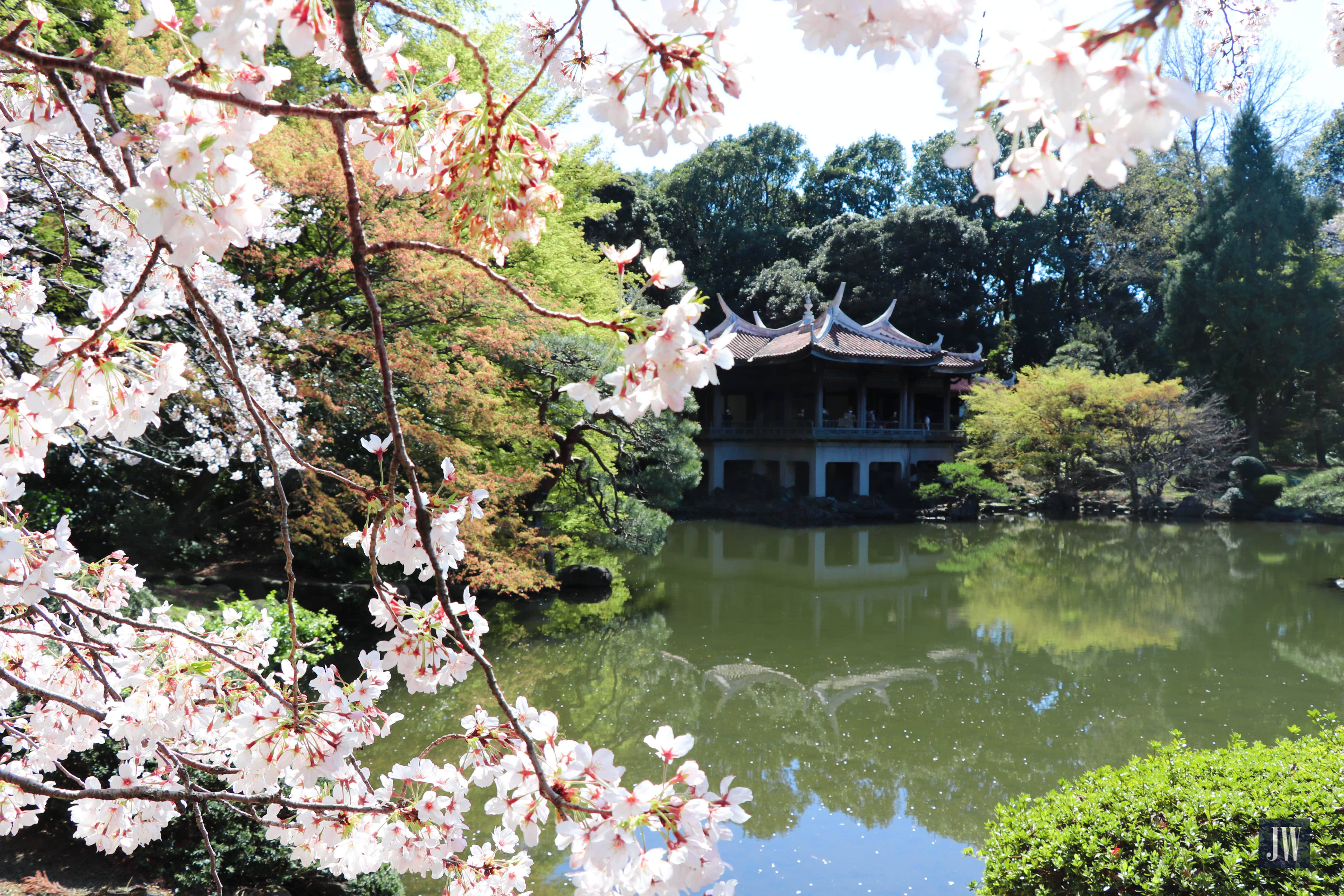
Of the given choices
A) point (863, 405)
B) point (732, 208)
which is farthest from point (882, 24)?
point (732, 208)

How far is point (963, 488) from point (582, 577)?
9.07 metres

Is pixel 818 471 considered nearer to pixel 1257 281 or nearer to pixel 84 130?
pixel 1257 281

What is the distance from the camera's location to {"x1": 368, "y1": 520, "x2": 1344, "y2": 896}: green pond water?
12.8ft

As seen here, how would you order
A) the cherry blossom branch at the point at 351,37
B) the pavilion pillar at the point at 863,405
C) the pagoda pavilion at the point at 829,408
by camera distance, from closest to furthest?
the cherry blossom branch at the point at 351,37, the pagoda pavilion at the point at 829,408, the pavilion pillar at the point at 863,405

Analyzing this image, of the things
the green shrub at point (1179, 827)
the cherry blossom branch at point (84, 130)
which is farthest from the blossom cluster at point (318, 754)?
the green shrub at point (1179, 827)

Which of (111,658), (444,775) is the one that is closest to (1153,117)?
(444,775)

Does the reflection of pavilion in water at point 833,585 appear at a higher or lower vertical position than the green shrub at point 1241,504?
lower

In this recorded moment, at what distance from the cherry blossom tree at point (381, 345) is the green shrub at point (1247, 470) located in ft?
55.2

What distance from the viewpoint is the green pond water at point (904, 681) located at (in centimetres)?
390

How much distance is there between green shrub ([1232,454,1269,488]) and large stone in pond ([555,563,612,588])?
1278 centimetres

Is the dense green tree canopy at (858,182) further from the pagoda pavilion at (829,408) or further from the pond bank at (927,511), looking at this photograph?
the pond bank at (927,511)

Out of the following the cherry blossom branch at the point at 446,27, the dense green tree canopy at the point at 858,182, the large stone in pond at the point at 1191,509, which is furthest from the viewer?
the dense green tree canopy at the point at 858,182

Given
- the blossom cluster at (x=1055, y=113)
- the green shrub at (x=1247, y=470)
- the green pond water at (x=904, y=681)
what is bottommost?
the green pond water at (x=904, y=681)

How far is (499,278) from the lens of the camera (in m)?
0.75
